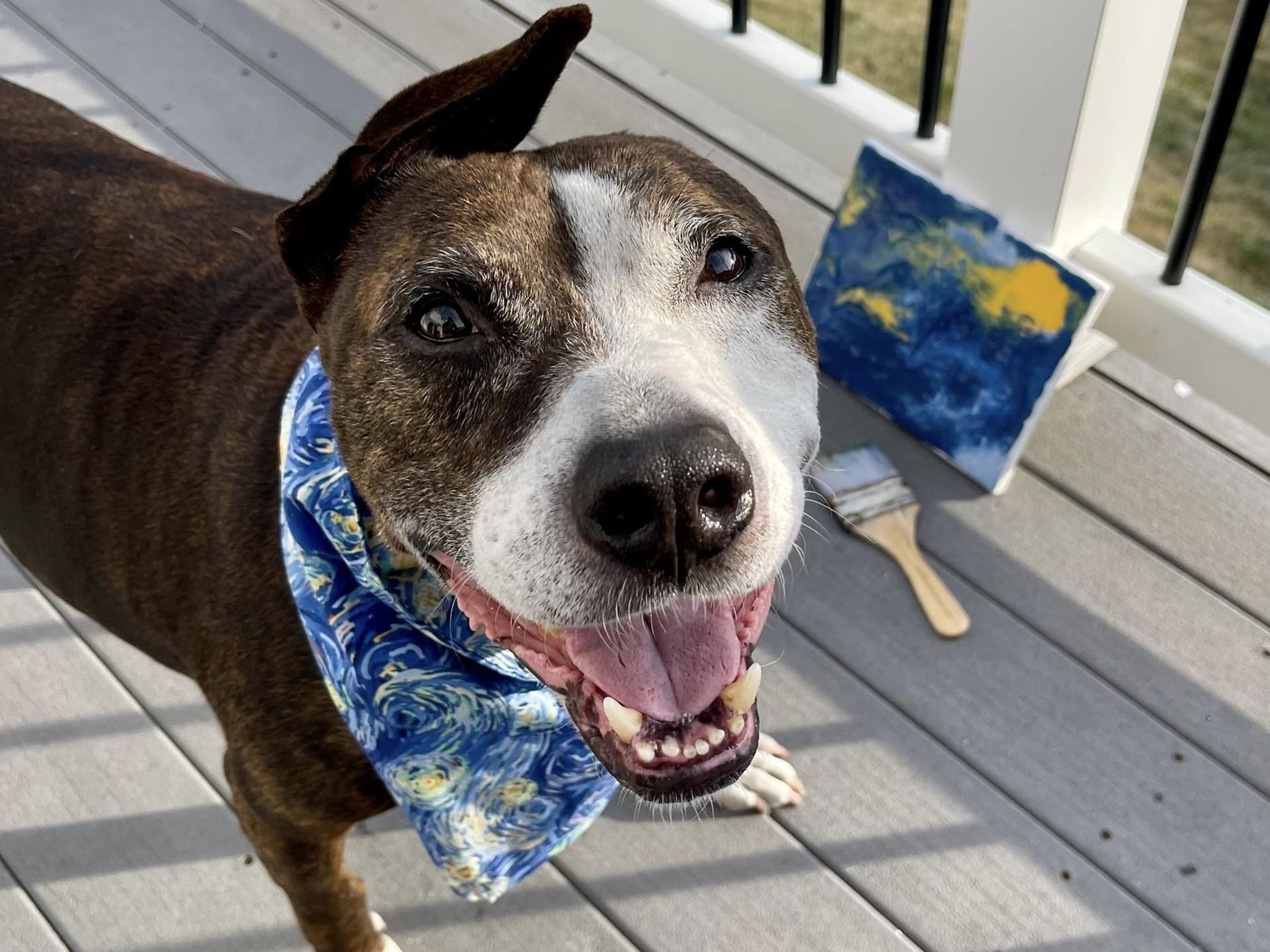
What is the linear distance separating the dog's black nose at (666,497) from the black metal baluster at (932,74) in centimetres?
196

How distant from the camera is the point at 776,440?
1.73m

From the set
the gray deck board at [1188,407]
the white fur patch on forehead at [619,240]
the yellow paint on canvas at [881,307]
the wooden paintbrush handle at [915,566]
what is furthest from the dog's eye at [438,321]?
the gray deck board at [1188,407]

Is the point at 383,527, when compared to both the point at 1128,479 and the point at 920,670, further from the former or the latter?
the point at 1128,479

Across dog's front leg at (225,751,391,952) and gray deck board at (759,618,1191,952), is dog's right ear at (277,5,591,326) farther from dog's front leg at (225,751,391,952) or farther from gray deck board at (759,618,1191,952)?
gray deck board at (759,618,1191,952)

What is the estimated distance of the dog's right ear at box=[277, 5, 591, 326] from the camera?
1758 millimetres

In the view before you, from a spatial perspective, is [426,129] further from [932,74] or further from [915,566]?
[932,74]

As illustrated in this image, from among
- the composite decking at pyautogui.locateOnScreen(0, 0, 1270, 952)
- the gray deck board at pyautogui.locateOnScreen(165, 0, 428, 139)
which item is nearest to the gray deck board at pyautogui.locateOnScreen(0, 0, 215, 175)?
the gray deck board at pyautogui.locateOnScreen(165, 0, 428, 139)

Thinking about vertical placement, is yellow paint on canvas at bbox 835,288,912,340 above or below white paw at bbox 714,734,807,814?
above

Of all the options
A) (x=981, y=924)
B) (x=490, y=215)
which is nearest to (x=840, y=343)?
(x=981, y=924)

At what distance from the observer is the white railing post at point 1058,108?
2.58 m

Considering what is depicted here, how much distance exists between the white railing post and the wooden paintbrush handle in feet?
2.43

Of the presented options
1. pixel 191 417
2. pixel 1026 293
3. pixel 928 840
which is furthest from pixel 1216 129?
pixel 191 417

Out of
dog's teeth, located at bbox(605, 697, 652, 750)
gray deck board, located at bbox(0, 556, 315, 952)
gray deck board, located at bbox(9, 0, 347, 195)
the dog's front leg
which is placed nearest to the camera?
dog's teeth, located at bbox(605, 697, 652, 750)

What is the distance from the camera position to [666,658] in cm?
174
